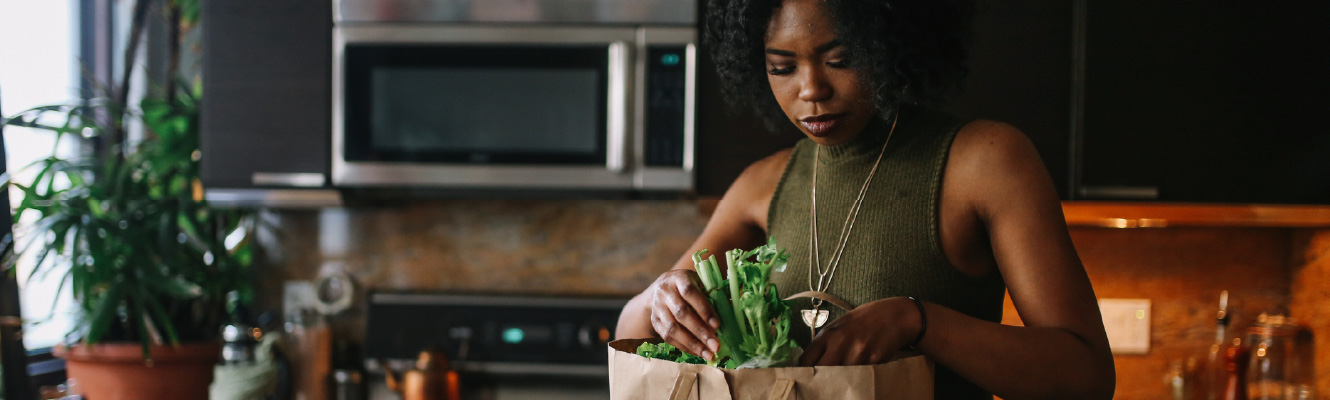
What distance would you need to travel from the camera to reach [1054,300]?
0.74 m

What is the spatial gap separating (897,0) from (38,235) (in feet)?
5.26

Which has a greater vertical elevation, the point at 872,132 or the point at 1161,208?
the point at 872,132

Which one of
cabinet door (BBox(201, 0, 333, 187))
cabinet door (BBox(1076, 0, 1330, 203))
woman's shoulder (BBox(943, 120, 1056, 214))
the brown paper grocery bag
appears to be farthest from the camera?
cabinet door (BBox(201, 0, 333, 187))

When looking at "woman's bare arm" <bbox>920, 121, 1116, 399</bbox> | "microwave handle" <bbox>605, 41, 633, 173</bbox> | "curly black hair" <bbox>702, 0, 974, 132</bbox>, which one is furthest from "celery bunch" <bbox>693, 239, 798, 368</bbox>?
"microwave handle" <bbox>605, 41, 633, 173</bbox>

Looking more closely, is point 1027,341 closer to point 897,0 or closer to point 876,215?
point 876,215

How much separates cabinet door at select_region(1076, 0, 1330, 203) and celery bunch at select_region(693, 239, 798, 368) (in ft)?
3.95

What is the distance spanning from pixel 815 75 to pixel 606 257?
1.28 metres

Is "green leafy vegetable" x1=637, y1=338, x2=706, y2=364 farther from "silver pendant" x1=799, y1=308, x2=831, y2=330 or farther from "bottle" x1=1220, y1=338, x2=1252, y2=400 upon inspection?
"bottle" x1=1220, y1=338, x2=1252, y2=400

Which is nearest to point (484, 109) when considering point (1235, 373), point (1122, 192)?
point (1122, 192)

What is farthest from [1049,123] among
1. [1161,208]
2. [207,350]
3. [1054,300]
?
[207,350]

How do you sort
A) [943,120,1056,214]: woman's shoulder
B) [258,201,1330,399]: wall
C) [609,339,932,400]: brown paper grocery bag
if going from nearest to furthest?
[609,339,932,400]: brown paper grocery bag → [943,120,1056,214]: woman's shoulder → [258,201,1330,399]: wall

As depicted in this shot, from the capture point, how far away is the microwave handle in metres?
1.65

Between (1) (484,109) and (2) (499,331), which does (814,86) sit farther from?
(2) (499,331)

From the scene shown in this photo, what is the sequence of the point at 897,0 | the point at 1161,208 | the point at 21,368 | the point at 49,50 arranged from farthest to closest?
the point at 49,50, the point at 1161,208, the point at 21,368, the point at 897,0
